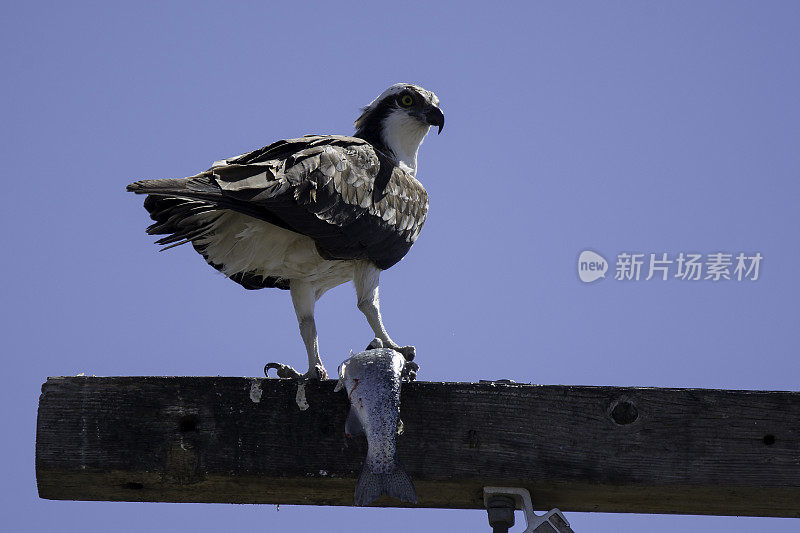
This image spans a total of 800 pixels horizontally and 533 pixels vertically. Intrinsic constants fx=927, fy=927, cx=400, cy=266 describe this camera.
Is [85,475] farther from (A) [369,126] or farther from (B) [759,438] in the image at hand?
(A) [369,126]

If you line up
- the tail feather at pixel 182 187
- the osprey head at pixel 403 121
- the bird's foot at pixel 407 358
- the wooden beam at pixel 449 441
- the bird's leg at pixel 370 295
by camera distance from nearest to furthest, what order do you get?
1. the wooden beam at pixel 449 441
2. the tail feather at pixel 182 187
3. the bird's foot at pixel 407 358
4. the bird's leg at pixel 370 295
5. the osprey head at pixel 403 121

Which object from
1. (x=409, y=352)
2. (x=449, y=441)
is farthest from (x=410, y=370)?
(x=449, y=441)

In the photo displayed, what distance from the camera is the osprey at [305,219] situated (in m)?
3.93

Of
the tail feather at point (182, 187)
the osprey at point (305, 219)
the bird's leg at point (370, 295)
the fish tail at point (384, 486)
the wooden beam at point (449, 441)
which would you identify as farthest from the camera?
the bird's leg at point (370, 295)

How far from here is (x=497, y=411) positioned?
2.96 metres

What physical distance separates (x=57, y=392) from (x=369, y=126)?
10.8ft

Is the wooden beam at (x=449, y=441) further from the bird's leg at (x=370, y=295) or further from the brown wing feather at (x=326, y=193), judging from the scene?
the bird's leg at (x=370, y=295)

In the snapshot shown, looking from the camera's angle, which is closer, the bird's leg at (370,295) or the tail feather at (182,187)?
the tail feather at (182,187)

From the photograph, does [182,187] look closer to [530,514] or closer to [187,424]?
[187,424]

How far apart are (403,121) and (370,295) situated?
5.13 feet

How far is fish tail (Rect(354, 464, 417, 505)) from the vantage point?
9.15 ft

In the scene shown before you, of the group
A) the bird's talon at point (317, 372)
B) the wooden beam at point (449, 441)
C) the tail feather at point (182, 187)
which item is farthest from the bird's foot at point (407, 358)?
the tail feather at point (182, 187)

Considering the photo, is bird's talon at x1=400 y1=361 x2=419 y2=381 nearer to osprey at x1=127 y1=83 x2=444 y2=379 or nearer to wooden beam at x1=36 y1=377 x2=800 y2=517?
osprey at x1=127 y1=83 x2=444 y2=379

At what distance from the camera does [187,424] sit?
2979 millimetres
